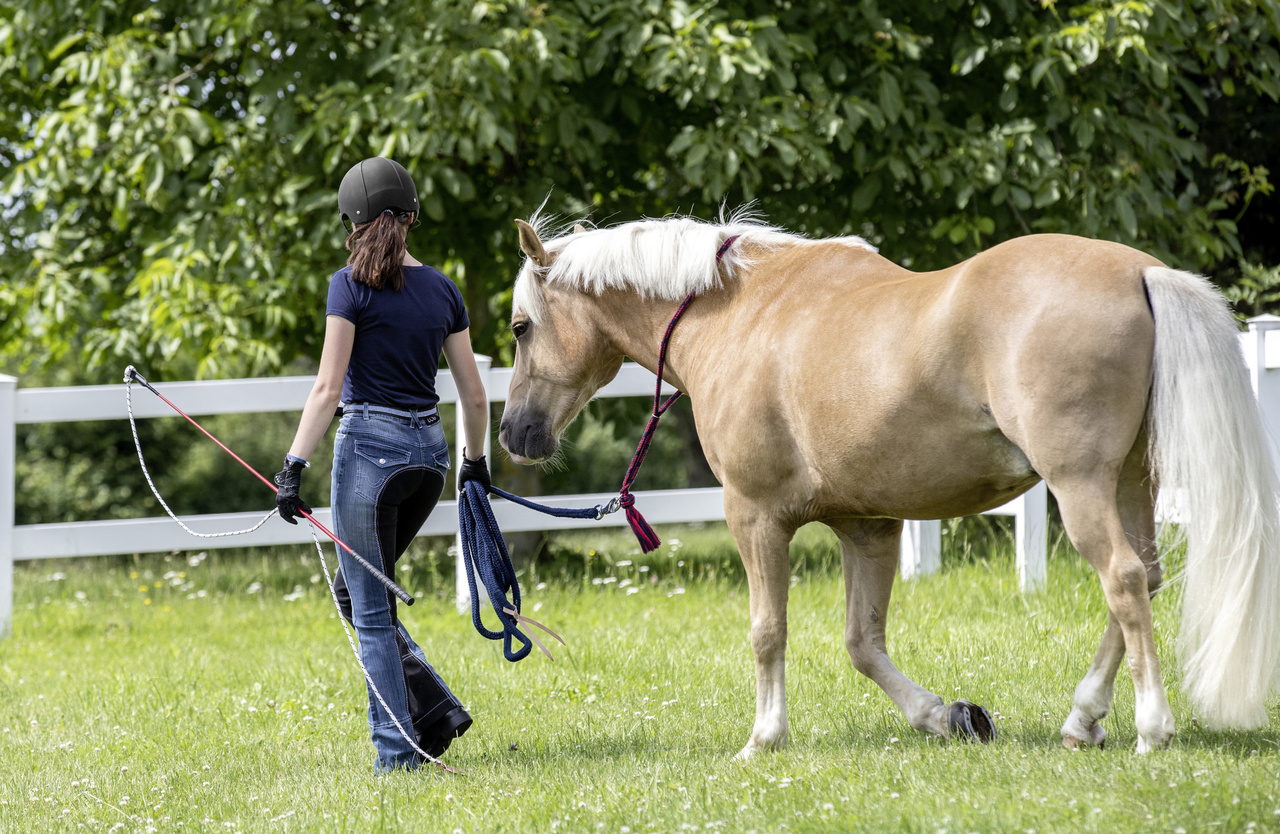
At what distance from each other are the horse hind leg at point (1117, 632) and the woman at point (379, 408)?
2.13 m

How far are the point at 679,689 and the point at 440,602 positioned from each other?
262 centimetres

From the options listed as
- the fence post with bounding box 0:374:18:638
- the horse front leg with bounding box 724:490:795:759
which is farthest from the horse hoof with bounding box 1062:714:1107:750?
the fence post with bounding box 0:374:18:638

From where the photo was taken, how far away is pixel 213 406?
6633 mm

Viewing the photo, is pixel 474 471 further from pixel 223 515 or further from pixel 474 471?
pixel 223 515

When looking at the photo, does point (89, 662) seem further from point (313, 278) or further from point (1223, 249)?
point (1223, 249)

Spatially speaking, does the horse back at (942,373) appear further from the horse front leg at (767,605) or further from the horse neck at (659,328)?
the horse neck at (659,328)

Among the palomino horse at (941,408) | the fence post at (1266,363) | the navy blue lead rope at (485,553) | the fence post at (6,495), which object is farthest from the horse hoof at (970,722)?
the fence post at (6,495)

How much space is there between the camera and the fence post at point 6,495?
6457 millimetres

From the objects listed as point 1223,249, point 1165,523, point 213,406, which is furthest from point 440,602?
point 1223,249

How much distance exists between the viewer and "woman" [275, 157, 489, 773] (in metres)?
3.63

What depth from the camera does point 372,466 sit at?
12.1 ft

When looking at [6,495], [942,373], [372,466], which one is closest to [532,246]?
[372,466]

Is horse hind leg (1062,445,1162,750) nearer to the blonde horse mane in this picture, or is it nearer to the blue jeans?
the blonde horse mane

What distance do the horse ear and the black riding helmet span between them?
423mm
